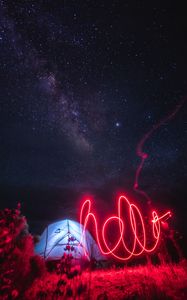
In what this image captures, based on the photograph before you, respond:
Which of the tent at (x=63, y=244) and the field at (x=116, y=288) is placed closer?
the field at (x=116, y=288)

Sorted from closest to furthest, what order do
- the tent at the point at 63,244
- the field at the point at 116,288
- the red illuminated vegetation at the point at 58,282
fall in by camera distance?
the red illuminated vegetation at the point at 58,282 → the field at the point at 116,288 → the tent at the point at 63,244

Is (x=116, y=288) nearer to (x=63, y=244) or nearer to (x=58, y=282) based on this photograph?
(x=58, y=282)

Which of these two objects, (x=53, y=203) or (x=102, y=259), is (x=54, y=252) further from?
(x=53, y=203)

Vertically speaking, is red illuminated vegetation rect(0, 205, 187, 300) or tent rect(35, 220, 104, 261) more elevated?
tent rect(35, 220, 104, 261)

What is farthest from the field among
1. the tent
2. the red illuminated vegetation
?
the tent

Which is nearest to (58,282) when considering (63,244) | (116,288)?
(116,288)

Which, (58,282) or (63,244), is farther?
(63,244)

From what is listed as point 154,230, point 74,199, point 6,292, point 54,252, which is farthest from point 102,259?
point 74,199

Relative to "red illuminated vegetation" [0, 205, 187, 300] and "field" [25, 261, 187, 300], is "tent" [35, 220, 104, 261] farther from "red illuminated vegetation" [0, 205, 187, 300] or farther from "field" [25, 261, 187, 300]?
"field" [25, 261, 187, 300]

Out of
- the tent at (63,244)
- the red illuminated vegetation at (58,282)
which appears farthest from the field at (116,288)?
the tent at (63,244)

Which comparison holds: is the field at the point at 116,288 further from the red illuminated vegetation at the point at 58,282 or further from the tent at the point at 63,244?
the tent at the point at 63,244

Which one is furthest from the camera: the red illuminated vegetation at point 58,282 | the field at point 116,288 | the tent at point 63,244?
the tent at point 63,244

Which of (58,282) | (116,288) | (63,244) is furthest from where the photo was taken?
(63,244)

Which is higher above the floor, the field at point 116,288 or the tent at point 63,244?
the tent at point 63,244
